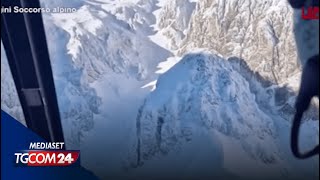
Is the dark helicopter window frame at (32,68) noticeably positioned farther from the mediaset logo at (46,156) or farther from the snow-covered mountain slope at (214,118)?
the snow-covered mountain slope at (214,118)

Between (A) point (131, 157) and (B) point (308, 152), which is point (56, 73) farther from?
(B) point (308, 152)

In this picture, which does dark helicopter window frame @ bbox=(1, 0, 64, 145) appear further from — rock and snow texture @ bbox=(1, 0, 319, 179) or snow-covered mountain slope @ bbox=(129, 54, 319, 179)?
snow-covered mountain slope @ bbox=(129, 54, 319, 179)

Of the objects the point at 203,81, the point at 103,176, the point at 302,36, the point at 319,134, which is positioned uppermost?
the point at 302,36

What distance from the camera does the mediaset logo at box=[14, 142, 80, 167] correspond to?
314 centimetres

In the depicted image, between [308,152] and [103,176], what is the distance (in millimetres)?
1037

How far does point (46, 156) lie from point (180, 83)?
0.78 m

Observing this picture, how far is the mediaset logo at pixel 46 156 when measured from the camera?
3.14 m

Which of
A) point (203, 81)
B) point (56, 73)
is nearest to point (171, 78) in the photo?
point (203, 81)

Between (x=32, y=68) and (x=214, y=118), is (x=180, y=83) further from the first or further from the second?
(x=32, y=68)

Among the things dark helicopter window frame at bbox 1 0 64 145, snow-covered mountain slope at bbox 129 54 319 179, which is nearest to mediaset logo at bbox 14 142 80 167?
dark helicopter window frame at bbox 1 0 64 145

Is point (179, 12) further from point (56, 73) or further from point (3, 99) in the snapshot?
point (3, 99)

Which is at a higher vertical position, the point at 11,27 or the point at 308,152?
the point at 11,27

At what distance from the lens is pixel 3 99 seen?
3.11 m

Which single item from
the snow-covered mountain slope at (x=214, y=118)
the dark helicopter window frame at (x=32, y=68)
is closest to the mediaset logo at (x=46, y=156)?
the dark helicopter window frame at (x=32, y=68)
